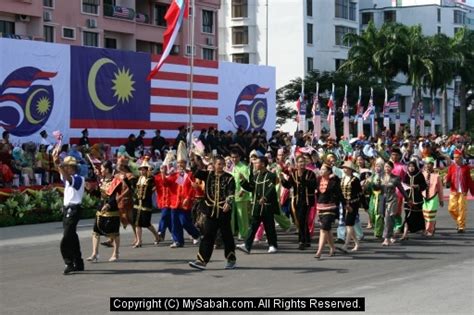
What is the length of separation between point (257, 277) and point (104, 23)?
122ft

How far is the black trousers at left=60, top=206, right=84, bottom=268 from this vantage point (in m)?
12.0

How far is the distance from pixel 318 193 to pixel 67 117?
53.8ft

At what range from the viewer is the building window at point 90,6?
45581 mm

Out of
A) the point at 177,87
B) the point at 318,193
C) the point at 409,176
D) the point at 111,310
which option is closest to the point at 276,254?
the point at 318,193

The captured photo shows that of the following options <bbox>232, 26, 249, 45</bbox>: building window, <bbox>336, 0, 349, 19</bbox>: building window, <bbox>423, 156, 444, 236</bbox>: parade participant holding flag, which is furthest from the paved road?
<bbox>336, 0, 349, 19</bbox>: building window

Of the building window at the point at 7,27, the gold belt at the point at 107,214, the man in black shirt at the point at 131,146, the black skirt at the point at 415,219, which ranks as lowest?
the black skirt at the point at 415,219

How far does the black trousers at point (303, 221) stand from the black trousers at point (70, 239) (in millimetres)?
4357

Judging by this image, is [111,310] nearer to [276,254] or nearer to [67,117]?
[276,254]

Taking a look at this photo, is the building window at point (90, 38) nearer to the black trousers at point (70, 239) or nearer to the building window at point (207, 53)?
the building window at point (207, 53)

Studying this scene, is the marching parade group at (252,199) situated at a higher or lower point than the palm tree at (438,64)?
lower

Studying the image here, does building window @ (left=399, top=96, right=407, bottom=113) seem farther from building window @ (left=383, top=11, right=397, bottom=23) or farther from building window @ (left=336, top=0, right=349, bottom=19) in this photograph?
building window @ (left=336, top=0, right=349, bottom=19)

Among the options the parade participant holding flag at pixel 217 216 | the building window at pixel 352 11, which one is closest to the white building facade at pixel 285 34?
the building window at pixel 352 11

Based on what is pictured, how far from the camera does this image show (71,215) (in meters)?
12.1

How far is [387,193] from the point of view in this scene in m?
15.9
